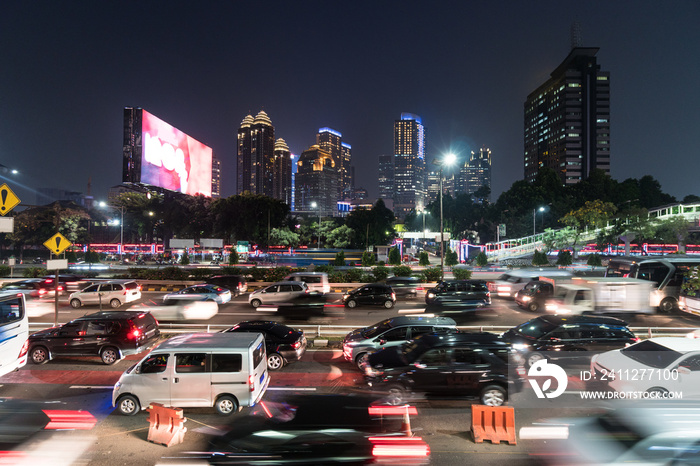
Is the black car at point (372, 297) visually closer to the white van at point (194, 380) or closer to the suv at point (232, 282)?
the suv at point (232, 282)

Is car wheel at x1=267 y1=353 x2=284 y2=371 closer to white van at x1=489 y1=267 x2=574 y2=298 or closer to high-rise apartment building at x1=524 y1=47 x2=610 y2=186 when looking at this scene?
white van at x1=489 y1=267 x2=574 y2=298

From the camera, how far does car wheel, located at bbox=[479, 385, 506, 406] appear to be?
7.46 metres

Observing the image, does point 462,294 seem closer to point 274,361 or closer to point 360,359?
point 360,359

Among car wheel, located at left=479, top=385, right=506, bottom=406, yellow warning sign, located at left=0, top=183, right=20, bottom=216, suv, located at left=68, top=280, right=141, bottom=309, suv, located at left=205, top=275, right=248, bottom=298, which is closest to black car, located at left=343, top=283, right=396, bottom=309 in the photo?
suv, located at left=205, top=275, right=248, bottom=298

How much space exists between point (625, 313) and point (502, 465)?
567 inches

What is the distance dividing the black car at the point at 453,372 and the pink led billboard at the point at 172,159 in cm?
4612

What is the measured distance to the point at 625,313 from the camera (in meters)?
15.9

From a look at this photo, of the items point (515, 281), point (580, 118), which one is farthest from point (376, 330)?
point (580, 118)

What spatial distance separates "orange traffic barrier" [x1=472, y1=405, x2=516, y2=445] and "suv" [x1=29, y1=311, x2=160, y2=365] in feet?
31.9

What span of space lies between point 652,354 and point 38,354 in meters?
16.9

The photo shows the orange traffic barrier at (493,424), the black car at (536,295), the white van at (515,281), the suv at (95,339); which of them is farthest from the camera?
the white van at (515,281)

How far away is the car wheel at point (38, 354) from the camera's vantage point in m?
10.7

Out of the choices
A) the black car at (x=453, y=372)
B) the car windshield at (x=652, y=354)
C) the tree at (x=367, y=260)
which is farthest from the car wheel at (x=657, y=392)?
the tree at (x=367, y=260)

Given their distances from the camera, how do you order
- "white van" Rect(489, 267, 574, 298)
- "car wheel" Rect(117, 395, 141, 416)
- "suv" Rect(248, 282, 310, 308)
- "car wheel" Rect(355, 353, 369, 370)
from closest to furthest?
"car wheel" Rect(117, 395, 141, 416), "car wheel" Rect(355, 353, 369, 370), "suv" Rect(248, 282, 310, 308), "white van" Rect(489, 267, 574, 298)
